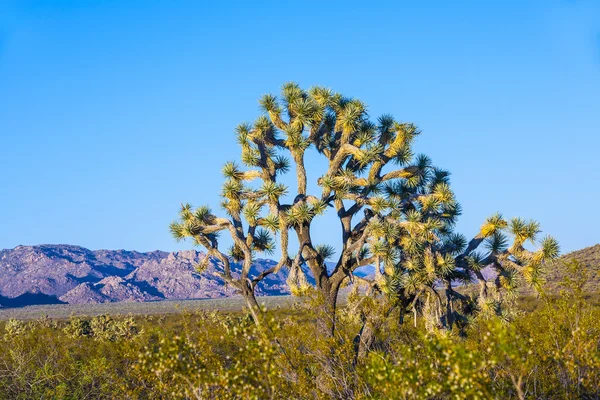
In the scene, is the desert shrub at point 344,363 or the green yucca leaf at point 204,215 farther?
the green yucca leaf at point 204,215

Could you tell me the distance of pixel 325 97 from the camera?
18.3 meters

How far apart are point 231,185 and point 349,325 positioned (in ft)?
17.0

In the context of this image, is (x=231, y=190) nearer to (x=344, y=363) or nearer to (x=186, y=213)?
(x=186, y=213)

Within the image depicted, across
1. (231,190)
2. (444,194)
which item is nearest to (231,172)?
(231,190)

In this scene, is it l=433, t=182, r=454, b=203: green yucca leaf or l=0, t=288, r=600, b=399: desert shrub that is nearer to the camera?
l=0, t=288, r=600, b=399: desert shrub

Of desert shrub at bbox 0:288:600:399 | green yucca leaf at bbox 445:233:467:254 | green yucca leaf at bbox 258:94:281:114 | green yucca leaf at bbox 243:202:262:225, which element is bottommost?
desert shrub at bbox 0:288:600:399

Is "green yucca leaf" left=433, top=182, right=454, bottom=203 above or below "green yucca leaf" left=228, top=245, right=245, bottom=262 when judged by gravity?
above

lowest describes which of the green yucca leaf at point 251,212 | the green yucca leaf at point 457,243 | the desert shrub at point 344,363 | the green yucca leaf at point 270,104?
the desert shrub at point 344,363

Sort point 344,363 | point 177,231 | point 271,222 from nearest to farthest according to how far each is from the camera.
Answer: point 344,363, point 271,222, point 177,231

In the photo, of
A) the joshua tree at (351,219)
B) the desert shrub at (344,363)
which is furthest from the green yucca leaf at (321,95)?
the desert shrub at (344,363)

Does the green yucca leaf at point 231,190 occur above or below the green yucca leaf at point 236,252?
above

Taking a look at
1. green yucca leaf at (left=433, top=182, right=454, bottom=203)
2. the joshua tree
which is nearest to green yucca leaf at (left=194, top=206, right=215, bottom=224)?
the joshua tree

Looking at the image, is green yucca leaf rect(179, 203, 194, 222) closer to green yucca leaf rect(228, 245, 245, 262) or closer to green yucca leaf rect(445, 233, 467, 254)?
green yucca leaf rect(228, 245, 245, 262)

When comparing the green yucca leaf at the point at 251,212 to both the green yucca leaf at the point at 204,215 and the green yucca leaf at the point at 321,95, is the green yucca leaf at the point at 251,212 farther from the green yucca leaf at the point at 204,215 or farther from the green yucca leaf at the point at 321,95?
the green yucca leaf at the point at 321,95
